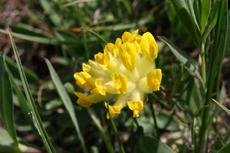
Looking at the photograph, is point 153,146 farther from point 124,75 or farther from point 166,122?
point 166,122

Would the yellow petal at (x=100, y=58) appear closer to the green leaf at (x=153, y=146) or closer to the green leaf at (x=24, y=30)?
the green leaf at (x=153, y=146)

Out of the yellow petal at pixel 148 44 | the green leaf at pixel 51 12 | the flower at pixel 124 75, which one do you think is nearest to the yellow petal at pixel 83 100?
the flower at pixel 124 75

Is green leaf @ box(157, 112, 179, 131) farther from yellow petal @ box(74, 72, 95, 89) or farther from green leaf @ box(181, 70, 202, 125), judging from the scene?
yellow petal @ box(74, 72, 95, 89)

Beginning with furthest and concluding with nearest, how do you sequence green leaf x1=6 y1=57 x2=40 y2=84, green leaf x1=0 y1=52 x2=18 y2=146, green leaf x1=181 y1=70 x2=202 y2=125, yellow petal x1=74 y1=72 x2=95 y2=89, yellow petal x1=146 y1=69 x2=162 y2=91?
green leaf x1=6 y1=57 x2=40 y2=84 < green leaf x1=181 y1=70 x2=202 y2=125 < green leaf x1=0 y1=52 x2=18 y2=146 < yellow petal x1=74 y1=72 x2=95 y2=89 < yellow petal x1=146 y1=69 x2=162 y2=91

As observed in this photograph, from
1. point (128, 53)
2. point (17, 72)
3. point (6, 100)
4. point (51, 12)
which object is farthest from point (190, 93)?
point (51, 12)

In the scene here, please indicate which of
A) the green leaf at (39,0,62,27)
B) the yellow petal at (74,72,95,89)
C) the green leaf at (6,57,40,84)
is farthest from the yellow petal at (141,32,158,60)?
the green leaf at (39,0,62,27)
